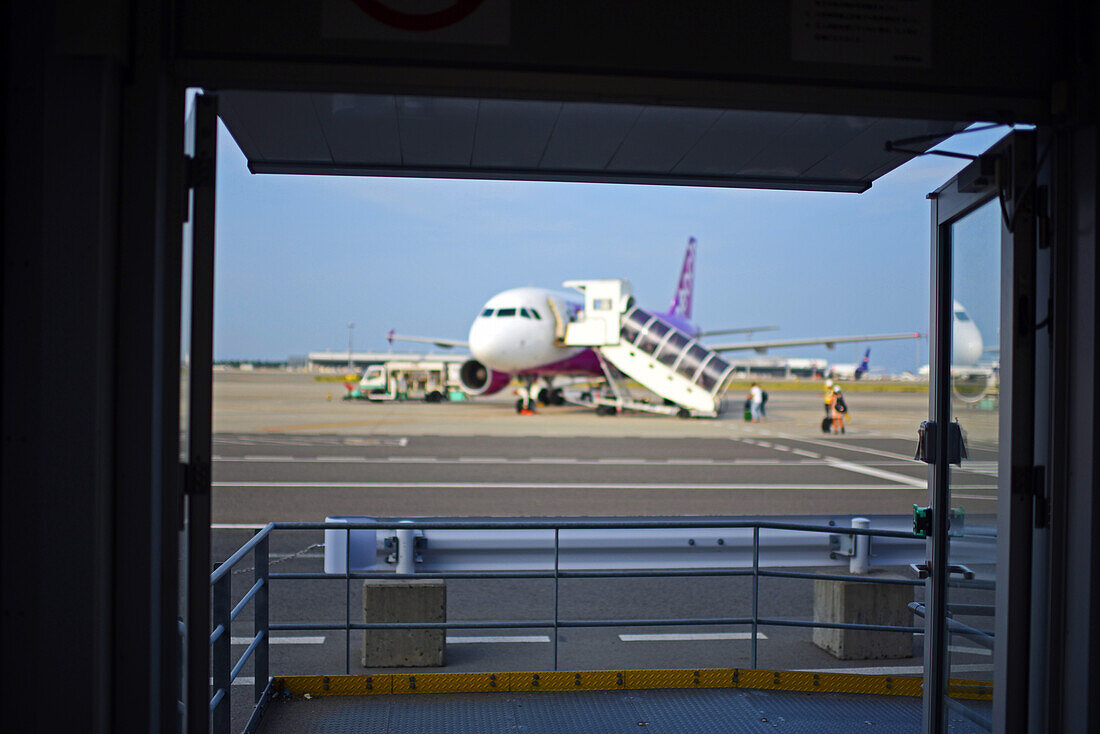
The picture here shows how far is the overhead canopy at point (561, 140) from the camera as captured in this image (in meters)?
3.00

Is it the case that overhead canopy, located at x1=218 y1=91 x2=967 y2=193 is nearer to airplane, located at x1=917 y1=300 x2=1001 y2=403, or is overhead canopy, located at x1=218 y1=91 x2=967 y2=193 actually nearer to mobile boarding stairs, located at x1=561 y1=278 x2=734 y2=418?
airplane, located at x1=917 y1=300 x2=1001 y2=403

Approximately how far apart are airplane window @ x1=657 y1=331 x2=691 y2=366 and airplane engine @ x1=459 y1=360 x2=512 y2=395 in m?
6.75

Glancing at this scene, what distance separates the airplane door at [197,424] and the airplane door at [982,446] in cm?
254

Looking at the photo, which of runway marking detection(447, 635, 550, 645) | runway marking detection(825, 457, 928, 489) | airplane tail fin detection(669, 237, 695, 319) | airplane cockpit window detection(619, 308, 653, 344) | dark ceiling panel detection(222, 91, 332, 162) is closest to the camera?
dark ceiling panel detection(222, 91, 332, 162)

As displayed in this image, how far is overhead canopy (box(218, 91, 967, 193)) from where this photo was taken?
118 inches

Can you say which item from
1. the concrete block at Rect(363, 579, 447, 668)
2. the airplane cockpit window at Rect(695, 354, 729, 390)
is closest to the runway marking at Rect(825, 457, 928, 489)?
the airplane cockpit window at Rect(695, 354, 729, 390)

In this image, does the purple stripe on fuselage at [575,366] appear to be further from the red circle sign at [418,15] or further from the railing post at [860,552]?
the red circle sign at [418,15]

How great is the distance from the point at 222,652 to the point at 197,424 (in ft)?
4.44

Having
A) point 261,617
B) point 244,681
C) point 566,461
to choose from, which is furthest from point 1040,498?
point 566,461

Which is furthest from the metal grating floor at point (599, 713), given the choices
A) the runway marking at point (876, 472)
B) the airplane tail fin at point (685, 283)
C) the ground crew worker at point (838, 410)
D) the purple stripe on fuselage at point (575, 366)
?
the airplane tail fin at point (685, 283)

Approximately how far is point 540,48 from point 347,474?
11782 mm

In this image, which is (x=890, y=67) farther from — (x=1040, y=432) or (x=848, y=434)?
(x=848, y=434)

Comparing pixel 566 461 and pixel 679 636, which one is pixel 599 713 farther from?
pixel 566 461

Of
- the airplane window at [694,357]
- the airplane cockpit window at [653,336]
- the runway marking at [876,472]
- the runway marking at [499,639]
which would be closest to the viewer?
the runway marking at [499,639]
